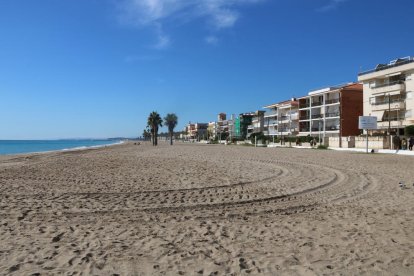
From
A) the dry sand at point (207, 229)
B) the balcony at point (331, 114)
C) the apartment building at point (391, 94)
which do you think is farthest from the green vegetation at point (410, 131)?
the dry sand at point (207, 229)

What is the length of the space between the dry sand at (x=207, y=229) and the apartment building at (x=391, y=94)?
4917 cm

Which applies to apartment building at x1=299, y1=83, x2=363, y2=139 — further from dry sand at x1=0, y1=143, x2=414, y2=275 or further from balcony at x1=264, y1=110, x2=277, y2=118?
dry sand at x1=0, y1=143, x2=414, y2=275

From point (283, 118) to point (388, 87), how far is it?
42716 mm

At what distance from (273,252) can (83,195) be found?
745 centimetres

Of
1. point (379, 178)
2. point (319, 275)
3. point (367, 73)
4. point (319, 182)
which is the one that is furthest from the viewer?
point (367, 73)

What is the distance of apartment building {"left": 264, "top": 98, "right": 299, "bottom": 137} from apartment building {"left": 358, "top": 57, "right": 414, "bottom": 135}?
28.9 meters

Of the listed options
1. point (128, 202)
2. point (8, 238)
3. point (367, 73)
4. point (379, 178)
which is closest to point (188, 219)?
point (128, 202)

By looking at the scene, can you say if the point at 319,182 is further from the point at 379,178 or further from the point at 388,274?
the point at 388,274

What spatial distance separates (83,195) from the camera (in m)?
11.5

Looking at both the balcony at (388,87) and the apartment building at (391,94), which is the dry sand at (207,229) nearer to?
the apartment building at (391,94)

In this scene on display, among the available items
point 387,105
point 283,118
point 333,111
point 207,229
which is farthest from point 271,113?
point 207,229

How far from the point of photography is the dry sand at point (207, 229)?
5.31m

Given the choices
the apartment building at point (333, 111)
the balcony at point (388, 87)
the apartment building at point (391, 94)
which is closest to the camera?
the apartment building at point (391, 94)

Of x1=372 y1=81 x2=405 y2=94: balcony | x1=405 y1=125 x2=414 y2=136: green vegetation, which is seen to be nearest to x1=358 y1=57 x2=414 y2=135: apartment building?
x1=372 y1=81 x2=405 y2=94: balcony
